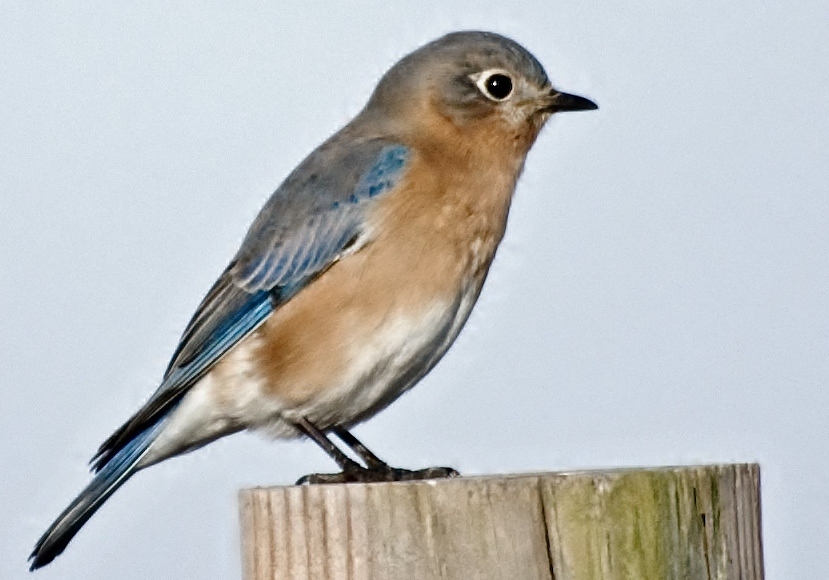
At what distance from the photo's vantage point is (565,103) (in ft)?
25.3

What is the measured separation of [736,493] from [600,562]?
19.9 inches

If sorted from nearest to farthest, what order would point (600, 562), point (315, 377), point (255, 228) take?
point (600, 562) → point (315, 377) → point (255, 228)

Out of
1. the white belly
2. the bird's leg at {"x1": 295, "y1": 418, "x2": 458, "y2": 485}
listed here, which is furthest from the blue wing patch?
the bird's leg at {"x1": 295, "y1": 418, "x2": 458, "y2": 485}

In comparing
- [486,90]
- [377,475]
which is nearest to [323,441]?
[377,475]

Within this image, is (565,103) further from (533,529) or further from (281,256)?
(533,529)

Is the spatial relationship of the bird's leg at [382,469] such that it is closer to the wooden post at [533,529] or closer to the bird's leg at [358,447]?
the bird's leg at [358,447]

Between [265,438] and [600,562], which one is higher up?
[265,438]

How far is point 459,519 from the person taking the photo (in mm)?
4094

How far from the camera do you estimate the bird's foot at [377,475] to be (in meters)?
6.16

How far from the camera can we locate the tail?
6.57 meters

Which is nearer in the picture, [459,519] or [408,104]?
[459,519]

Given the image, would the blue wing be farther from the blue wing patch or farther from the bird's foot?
the bird's foot

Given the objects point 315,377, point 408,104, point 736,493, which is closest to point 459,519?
point 736,493

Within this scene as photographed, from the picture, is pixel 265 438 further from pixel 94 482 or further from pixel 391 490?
pixel 391 490
